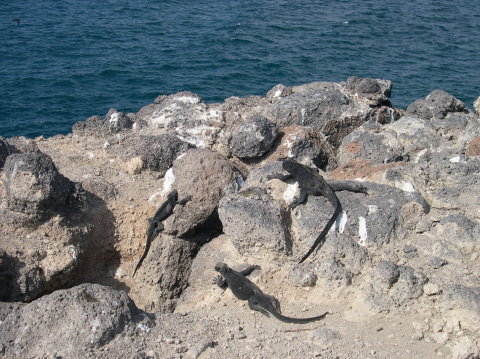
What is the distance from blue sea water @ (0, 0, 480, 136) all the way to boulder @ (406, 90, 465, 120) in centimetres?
1238

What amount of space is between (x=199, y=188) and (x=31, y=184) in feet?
9.51

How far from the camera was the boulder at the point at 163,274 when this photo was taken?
35.5 feet

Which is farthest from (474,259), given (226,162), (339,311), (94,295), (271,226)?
(94,295)

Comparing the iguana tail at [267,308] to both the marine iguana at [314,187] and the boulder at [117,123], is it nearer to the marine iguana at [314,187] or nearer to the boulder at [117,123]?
the marine iguana at [314,187]

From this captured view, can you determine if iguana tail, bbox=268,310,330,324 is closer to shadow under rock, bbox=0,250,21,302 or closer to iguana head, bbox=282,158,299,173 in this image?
iguana head, bbox=282,158,299,173

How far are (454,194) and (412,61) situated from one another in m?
21.4

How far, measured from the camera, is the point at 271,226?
9508mm

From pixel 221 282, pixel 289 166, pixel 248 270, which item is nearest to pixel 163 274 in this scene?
pixel 221 282

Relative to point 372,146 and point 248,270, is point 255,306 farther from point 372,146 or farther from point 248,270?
point 372,146

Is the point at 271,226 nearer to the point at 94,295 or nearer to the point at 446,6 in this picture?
the point at 94,295

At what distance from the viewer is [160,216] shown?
1073 cm

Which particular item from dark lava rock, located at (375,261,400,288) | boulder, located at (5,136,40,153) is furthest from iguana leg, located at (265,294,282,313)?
boulder, located at (5,136,40,153)

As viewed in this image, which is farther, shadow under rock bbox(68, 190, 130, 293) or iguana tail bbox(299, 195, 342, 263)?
shadow under rock bbox(68, 190, 130, 293)

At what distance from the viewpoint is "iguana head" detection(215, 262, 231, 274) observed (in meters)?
9.35
